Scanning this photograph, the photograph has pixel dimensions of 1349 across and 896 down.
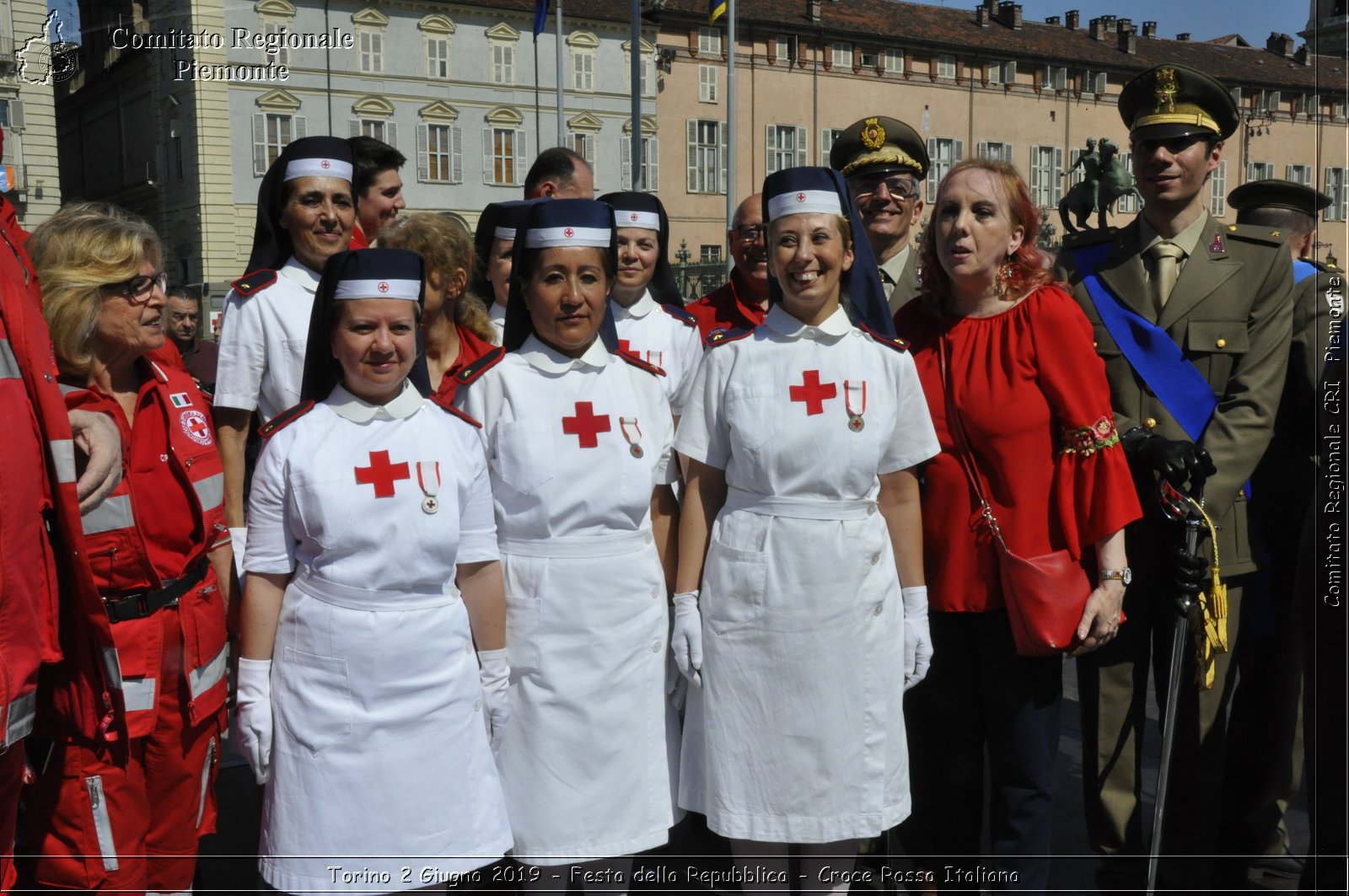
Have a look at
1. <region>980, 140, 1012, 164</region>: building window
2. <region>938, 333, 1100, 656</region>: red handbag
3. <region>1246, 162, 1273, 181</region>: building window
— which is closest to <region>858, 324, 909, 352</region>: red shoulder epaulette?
<region>938, 333, 1100, 656</region>: red handbag

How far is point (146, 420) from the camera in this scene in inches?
132

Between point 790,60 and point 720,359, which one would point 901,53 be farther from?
point 720,359

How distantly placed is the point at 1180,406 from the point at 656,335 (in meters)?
2.06

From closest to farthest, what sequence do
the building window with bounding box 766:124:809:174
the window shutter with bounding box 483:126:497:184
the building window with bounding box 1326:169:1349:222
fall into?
the building window with bounding box 1326:169:1349:222, the window shutter with bounding box 483:126:497:184, the building window with bounding box 766:124:809:174

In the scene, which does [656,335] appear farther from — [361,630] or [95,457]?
[95,457]

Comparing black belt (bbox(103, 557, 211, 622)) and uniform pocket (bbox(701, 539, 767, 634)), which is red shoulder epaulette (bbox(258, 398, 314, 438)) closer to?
black belt (bbox(103, 557, 211, 622))

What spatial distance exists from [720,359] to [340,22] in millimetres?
38604

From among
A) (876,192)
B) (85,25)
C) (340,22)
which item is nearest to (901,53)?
(340,22)

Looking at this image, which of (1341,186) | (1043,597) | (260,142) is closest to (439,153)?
(260,142)

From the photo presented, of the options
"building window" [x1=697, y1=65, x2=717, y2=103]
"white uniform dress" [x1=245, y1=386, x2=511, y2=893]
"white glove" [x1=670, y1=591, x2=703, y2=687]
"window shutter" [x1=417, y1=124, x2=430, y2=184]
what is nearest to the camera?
"white uniform dress" [x1=245, y1=386, x2=511, y2=893]

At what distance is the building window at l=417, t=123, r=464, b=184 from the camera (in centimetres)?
3997

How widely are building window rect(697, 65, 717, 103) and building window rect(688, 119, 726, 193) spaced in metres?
0.79

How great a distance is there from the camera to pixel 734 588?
11.5 feet

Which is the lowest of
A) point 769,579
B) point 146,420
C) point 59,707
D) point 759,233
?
point 59,707
